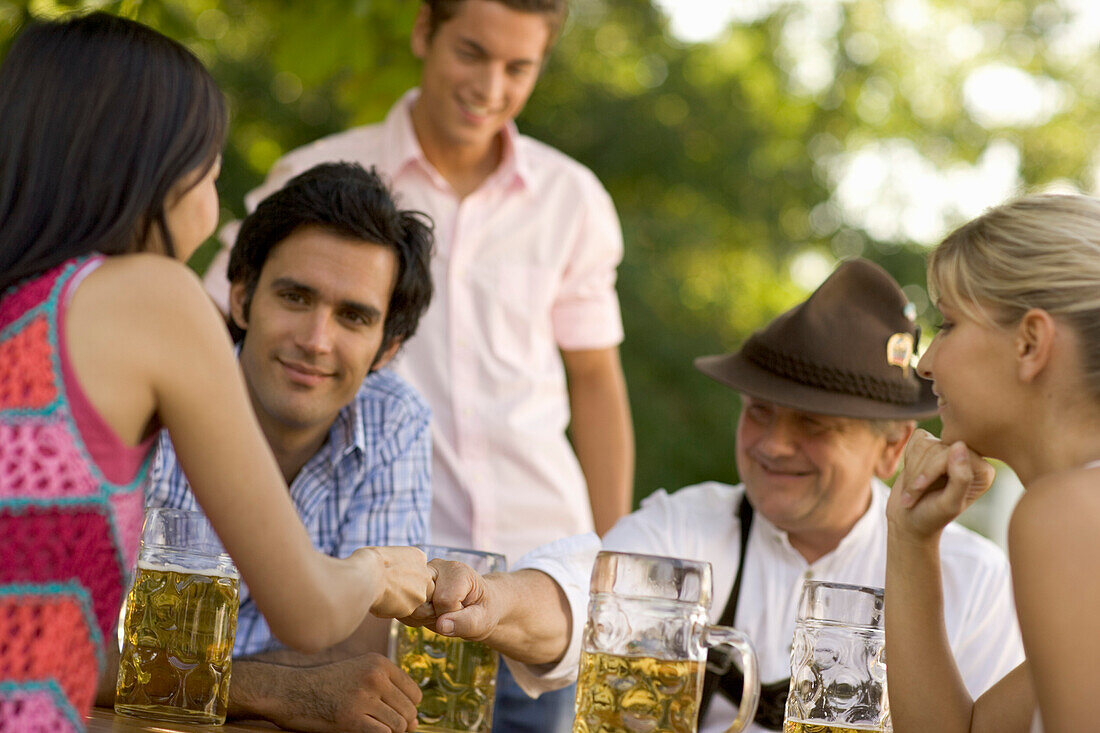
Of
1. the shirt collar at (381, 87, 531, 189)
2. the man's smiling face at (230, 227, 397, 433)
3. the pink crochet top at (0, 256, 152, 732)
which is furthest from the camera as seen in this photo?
the shirt collar at (381, 87, 531, 189)

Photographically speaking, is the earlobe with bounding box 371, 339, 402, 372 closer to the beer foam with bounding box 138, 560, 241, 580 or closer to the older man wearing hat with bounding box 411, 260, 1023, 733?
the older man wearing hat with bounding box 411, 260, 1023, 733

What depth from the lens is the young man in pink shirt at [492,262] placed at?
3.43 meters

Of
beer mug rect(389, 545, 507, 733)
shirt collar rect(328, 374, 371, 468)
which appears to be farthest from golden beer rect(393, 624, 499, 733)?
shirt collar rect(328, 374, 371, 468)

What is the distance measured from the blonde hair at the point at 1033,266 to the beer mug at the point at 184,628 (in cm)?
110

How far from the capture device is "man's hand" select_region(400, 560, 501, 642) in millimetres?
1813

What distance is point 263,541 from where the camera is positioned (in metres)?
1.43

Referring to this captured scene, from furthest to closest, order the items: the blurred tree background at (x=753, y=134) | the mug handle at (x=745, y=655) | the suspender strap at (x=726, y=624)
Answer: the blurred tree background at (x=753, y=134) → the suspender strap at (x=726, y=624) → the mug handle at (x=745, y=655)

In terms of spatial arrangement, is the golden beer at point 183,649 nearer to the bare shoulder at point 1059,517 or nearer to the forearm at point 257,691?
the forearm at point 257,691

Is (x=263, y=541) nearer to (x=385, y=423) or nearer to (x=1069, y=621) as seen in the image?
(x=1069, y=621)

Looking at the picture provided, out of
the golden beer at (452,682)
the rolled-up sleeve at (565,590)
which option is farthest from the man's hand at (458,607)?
the rolled-up sleeve at (565,590)

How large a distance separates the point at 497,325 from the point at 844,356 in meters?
1.06

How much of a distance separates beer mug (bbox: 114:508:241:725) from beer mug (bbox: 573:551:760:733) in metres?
0.54

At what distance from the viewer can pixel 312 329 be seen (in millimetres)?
2652

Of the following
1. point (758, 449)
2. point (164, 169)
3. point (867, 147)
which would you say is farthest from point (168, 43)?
point (867, 147)
